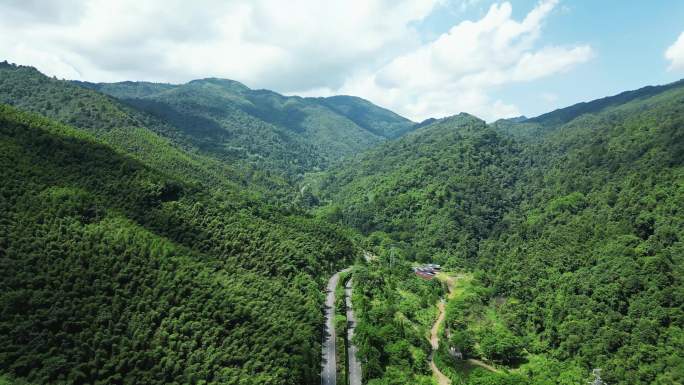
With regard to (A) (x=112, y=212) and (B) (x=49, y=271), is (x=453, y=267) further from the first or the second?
(B) (x=49, y=271)

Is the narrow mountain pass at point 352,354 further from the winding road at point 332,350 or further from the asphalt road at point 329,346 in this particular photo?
the asphalt road at point 329,346

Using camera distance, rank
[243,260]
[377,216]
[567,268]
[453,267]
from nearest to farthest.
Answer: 1. [243,260]
2. [567,268]
3. [453,267]
4. [377,216]

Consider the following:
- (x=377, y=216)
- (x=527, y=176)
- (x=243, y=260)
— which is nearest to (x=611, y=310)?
(x=243, y=260)

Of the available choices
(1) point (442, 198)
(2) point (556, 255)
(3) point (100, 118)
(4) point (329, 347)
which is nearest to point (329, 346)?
(4) point (329, 347)

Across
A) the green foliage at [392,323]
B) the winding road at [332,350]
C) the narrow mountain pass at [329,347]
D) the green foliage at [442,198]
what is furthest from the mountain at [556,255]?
the narrow mountain pass at [329,347]

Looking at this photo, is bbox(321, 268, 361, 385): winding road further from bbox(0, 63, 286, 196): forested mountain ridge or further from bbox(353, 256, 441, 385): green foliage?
bbox(0, 63, 286, 196): forested mountain ridge
